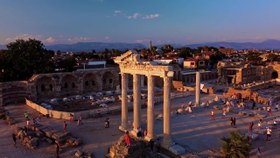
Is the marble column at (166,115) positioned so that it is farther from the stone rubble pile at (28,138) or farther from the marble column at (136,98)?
the stone rubble pile at (28,138)

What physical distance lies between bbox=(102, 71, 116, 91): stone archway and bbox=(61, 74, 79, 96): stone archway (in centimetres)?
562

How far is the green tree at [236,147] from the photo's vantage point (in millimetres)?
17062

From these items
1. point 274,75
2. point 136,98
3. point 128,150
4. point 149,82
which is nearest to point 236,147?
point 128,150

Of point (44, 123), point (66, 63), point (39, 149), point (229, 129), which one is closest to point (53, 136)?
point (39, 149)

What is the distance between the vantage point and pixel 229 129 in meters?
25.7

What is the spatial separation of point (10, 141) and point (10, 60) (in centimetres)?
2811

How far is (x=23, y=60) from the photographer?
47.2 meters

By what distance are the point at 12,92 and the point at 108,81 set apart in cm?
1754

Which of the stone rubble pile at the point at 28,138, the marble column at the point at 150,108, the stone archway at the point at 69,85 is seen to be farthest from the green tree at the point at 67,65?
the marble column at the point at 150,108

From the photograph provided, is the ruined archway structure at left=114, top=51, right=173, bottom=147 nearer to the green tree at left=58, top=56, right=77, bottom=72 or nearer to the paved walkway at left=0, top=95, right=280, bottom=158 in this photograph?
the paved walkway at left=0, top=95, right=280, bottom=158

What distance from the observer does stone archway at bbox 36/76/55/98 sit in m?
44.9

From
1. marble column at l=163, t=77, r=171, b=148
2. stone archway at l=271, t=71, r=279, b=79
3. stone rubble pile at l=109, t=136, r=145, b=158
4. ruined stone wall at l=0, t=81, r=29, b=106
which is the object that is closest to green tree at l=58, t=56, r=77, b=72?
ruined stone wall at l=0, t=81, r=29, b=106

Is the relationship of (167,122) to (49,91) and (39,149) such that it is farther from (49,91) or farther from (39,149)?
(49,91)

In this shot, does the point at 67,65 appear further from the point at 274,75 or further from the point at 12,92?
the point at 274,75
